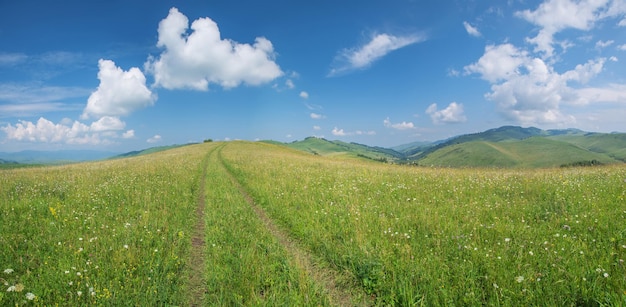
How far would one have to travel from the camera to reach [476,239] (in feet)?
22.5

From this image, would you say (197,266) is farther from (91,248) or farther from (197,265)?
A: (91,248)

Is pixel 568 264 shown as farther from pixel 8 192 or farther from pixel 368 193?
pixel 8 192

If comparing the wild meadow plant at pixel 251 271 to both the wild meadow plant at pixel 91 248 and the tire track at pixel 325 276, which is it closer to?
the tire track at pixel 325 276

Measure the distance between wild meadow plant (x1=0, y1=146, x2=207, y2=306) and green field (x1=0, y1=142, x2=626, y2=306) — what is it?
4 centimetres

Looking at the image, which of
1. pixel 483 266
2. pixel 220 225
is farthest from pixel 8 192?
pixel 483 266

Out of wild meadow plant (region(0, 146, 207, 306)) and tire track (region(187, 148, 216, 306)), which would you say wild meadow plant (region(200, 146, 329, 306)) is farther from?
wild meadow plant (region(0, 146, 207, 306))

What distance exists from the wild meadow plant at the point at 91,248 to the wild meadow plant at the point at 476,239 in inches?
150

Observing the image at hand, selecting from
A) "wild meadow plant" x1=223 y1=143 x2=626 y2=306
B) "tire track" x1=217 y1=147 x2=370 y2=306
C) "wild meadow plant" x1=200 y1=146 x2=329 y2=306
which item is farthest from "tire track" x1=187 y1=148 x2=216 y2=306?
"wild meadow plant" x1=223 y1=143 x2=626 y2=306

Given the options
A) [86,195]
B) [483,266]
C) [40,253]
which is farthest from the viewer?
[86,195]

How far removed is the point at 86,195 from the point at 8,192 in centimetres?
397

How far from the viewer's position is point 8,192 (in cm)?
1257

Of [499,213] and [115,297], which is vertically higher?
[499,213]

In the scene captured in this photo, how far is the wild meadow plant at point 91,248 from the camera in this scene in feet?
17.5

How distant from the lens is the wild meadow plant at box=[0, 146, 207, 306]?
5340mm
